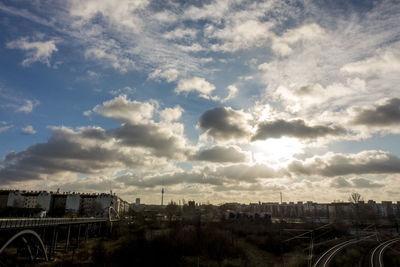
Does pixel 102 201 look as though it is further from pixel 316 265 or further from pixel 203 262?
pixel 316 265

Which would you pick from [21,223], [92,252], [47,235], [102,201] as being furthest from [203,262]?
[102,201]

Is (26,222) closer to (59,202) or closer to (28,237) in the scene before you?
(28,237)

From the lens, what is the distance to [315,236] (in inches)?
3071

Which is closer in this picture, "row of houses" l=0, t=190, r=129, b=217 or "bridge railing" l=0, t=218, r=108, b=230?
"bridge railing" l=0, t=218, r=108, b=230

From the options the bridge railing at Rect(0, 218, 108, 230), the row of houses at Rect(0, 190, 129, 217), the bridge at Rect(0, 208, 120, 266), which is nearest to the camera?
the bridge railing at Rect(0, 218, 108, 230)

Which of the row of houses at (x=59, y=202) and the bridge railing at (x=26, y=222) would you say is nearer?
the bridge railing at (x=26, y=222)

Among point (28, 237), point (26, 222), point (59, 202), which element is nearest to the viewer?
point (26, 222)

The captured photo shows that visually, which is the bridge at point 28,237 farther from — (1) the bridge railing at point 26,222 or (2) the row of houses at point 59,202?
(2) the row of houses at point 59,202

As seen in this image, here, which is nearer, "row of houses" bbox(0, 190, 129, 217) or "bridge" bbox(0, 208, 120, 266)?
"bridge" bbox(0, 208, 120, 266)

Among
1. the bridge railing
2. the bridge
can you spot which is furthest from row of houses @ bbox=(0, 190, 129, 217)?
the bridge railing

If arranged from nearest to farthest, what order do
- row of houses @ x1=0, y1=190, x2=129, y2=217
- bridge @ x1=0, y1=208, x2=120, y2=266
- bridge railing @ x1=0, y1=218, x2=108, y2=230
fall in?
bridge railing @ x1=0, y1=218, x2=108, y2=230, bridge @ x1=0, y1=208, x2=120, y2=266, row of houses @ x1=0, y1=190, x2=129, y2=217

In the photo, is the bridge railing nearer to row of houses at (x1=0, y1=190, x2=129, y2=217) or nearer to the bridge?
the bridge

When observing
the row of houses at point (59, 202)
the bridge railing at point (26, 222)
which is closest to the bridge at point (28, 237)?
the bridge railing at point (26, 222)

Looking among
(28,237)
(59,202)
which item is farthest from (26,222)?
(59,202)
